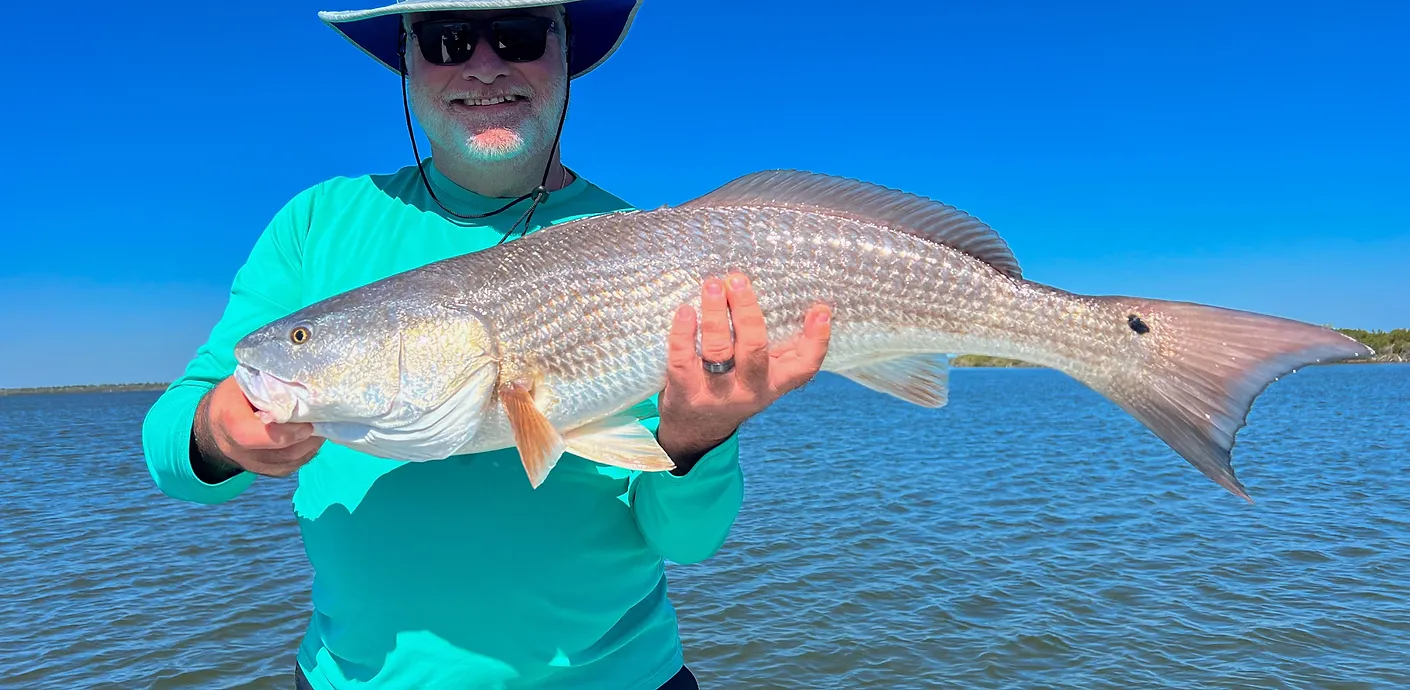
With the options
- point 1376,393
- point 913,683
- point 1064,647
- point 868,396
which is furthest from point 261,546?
point 1376,393

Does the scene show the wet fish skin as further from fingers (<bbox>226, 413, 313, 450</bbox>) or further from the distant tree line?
the distant tree line

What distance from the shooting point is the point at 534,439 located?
2.35 m

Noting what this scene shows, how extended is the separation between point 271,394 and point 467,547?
69cm

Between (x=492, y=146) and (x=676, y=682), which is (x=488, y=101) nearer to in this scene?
(x=492, y=146)

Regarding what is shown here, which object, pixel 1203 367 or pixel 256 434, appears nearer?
pixel 256 434

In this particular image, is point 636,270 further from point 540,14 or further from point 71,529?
point 71,529

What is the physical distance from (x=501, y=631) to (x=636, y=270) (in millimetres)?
1123

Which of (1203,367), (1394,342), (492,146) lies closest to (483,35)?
(492,146)

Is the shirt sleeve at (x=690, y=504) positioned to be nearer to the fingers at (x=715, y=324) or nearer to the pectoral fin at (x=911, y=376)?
the fingers at (x=715, y=324)

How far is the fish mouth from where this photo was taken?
2295mm

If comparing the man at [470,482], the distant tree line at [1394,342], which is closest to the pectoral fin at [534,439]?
the man at [470,482]

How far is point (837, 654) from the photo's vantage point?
26.5 ft

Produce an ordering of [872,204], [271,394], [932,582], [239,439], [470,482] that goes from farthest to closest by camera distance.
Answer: [932,582], [872,204], [470,482], [271,394], [239,439]

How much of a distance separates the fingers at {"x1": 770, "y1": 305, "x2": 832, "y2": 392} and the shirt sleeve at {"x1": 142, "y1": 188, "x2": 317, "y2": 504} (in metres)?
1.52
